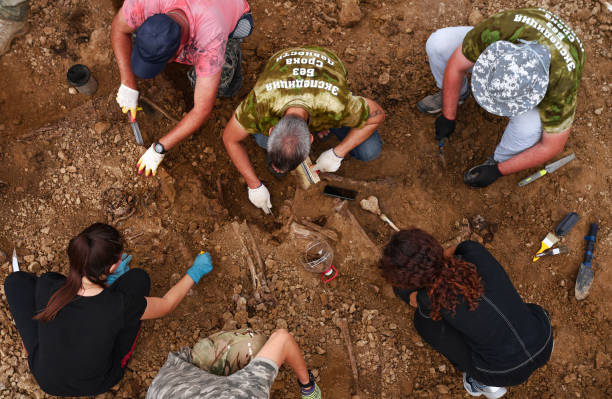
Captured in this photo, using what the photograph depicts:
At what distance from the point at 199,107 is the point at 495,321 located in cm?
270

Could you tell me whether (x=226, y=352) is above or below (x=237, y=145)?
below

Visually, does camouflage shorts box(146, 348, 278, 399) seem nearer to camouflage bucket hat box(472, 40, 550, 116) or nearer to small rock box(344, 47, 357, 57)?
camouflage bucket hat box(472, 40, 550, 116)

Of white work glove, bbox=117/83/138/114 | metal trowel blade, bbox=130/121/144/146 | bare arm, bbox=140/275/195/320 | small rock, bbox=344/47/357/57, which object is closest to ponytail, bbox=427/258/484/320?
bare arm, bbox=140/275/195/320

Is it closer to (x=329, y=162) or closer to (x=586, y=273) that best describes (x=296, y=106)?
(x=329, y=162)

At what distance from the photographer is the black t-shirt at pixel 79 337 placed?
2.54m

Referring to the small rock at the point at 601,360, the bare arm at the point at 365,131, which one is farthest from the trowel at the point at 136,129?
the small rock at the point at 601,360

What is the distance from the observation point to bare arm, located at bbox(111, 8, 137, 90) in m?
3.24

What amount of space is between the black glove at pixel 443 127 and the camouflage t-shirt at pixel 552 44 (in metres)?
0.72

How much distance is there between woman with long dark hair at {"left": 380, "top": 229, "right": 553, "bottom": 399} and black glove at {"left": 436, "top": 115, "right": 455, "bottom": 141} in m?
1.31

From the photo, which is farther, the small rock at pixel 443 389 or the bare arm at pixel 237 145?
the small rock at pixel 443 389

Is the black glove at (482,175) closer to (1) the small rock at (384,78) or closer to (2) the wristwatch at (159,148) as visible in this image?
(1) the small rock at (384,78)

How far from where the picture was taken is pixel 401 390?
3.44 m

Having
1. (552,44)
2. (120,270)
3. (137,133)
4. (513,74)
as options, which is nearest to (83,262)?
(120,270)

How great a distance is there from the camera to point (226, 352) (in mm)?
2846
